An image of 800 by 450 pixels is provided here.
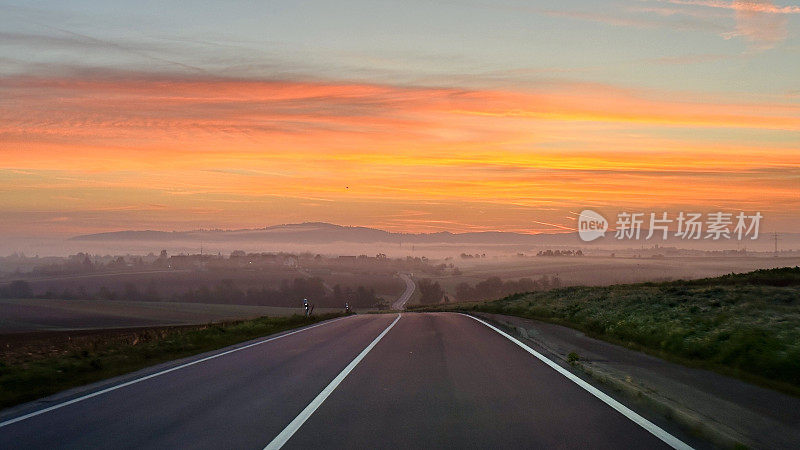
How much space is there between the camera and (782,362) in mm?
12891

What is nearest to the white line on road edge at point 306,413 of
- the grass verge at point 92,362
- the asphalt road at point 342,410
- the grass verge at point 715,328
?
the asphalt road at point 342,410

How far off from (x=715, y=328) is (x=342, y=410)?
1076 centimetres

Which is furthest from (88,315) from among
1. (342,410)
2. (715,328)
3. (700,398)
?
(700,398)

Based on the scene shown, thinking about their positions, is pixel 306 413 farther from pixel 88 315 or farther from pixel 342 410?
pixel 88 315

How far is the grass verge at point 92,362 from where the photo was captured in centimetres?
1343

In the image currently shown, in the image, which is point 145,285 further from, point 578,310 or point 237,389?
point 237,389

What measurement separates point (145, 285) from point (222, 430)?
174 metres

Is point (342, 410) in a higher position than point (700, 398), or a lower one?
lower

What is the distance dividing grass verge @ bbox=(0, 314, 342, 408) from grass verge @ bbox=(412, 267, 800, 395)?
11.5 m

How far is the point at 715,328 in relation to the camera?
56.9 ft

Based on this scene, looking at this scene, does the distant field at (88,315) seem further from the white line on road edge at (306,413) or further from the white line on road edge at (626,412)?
the white line on road edge at (626,412)

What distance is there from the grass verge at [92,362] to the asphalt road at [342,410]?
104cm

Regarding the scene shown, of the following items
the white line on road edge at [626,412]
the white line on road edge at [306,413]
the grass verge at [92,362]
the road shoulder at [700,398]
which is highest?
the road shoulder at [700,398]

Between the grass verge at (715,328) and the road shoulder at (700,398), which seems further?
the grass verge at (715,328)
